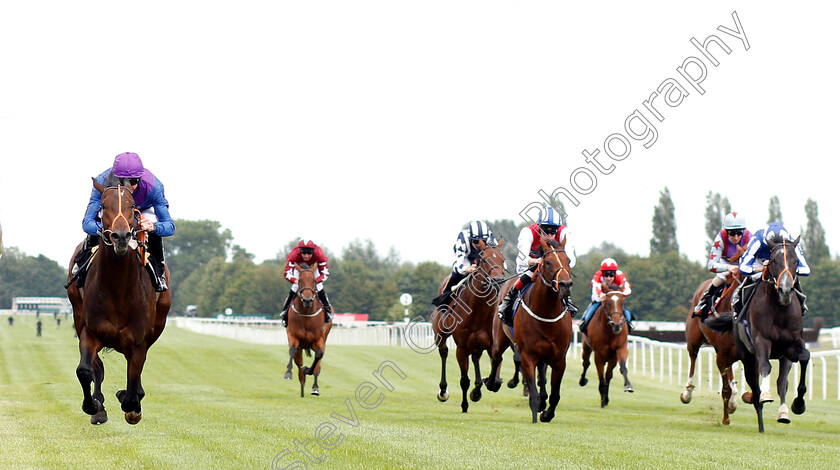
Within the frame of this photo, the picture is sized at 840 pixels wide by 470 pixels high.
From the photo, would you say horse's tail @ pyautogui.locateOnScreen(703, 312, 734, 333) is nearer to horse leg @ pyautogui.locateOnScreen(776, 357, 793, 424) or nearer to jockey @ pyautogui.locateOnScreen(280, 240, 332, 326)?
horse leg @ pyautogui.locateOnScreen(776, 357, 793, 424)

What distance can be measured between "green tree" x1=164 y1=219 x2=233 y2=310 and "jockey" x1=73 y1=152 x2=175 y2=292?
14033 centimetres

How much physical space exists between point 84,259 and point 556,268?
5.02 meters

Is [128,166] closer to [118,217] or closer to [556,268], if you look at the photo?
[118,217]

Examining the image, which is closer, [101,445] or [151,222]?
[151,222]

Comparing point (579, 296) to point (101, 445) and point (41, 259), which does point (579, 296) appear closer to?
point (101, 445)

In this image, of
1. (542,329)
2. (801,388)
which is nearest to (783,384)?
(801,388)

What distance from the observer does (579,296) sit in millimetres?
70062

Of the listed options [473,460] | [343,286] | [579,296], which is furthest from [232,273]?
[473,460]

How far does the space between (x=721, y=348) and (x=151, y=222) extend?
8.86 m

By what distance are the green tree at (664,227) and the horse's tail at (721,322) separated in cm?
6880

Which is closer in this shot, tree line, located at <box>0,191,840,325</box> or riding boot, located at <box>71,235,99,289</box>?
riding boot, located at <box>71,235,99,289</box>

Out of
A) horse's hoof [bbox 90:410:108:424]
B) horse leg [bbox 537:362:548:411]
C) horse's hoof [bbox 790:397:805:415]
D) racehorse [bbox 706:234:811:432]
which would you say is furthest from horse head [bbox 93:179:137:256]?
horse's hoof [bbox 790:397:805:415]

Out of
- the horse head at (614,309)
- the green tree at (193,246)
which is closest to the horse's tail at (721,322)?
the horse head at (614,309)

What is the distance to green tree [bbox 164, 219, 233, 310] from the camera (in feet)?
485
